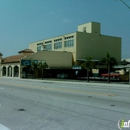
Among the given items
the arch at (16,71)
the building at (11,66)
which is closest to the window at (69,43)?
the building at (11,66)

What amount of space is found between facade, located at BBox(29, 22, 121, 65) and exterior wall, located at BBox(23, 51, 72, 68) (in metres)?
2.67

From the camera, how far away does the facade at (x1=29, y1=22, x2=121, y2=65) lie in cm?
7456

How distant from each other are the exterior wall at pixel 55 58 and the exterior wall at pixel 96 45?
140 inches

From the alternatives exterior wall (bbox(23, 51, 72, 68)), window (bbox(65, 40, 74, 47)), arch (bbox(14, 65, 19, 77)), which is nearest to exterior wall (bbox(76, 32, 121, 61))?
window (bbox(65, 40, 74, 47))

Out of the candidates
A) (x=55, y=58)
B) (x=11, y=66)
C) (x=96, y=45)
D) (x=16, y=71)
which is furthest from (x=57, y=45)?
(x=16, y=71)

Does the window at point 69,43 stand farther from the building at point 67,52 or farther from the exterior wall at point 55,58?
the exterior wall at point 55,58

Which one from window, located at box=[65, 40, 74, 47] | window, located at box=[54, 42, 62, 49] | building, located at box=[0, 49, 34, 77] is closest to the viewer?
building, located at box=[0, 49, 34, 77]

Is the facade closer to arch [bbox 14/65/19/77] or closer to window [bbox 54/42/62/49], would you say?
window [bbox 54/42/62/49]

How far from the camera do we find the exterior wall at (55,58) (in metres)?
65.1

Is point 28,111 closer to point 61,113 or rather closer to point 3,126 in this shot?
point 61,113

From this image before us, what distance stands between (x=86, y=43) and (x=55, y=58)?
12.9m

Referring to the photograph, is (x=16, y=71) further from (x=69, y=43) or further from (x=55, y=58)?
(x=69, y=43)

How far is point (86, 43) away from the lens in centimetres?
7675

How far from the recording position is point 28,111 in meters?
10.1
